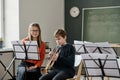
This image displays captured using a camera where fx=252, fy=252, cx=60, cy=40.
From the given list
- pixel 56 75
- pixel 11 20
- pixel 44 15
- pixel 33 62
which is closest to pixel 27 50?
pixel 33 62

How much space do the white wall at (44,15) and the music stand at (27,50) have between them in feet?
4.95

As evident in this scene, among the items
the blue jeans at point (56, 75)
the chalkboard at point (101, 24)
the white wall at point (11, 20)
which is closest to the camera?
the blue jeans at point (56, 75)

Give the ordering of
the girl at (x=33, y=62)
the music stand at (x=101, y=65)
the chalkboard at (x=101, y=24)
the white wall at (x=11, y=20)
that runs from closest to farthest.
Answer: the music stand at (x=101, y=65), the girl at (x=33, y=62), the white wall at (x=11, y=20), the chalkboard at (x=101, y=24)

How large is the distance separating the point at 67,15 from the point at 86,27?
2.15 ft

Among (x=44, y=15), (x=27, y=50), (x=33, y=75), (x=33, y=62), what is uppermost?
(x=44, y=15)

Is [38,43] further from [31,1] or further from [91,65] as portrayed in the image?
[31,1]

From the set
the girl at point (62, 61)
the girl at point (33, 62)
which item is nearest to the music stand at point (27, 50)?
the girl at point (33, 62)

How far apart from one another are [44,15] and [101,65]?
10.1 ft

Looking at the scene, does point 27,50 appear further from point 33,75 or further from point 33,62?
point 33,75

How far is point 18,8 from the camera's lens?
17.4 feet

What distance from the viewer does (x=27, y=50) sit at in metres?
3.82

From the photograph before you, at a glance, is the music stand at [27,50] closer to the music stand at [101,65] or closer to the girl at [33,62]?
the girl at [33,62]

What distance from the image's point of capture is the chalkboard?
5.61m

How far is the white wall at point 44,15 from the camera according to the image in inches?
213
